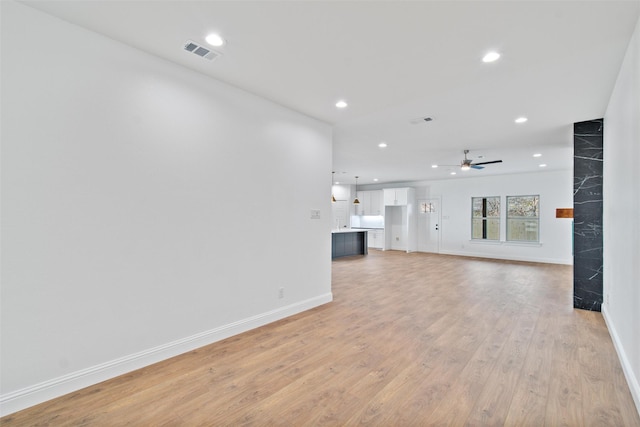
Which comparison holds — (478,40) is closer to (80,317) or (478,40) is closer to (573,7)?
(573,7)

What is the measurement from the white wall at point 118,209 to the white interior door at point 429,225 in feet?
28.3

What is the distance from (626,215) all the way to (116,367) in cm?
449

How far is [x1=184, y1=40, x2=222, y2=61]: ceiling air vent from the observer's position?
8.15ft

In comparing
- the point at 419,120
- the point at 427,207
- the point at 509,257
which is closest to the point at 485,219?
the point at 509,257

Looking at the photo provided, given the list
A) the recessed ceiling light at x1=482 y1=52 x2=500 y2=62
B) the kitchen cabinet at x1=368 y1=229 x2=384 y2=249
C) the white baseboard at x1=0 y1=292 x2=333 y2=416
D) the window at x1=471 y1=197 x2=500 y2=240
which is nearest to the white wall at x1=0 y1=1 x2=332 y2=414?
the white baseboard at x1=0 y1=292 x2=333 y2=416

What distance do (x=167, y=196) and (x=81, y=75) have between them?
1095 millimetres

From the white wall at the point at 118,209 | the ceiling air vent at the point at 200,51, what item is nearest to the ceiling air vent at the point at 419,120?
the white wall at the point at 118,209

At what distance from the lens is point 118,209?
8.02 feet

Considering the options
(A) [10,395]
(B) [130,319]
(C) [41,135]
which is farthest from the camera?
(B) [130,319]

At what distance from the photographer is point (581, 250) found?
14.0ft

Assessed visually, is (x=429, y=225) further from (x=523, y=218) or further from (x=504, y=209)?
(x=523, y=218)

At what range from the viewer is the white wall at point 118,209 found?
2033 mm

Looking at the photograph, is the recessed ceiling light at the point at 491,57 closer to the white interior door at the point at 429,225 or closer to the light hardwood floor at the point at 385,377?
the light hardwood floor at the point at 385,377

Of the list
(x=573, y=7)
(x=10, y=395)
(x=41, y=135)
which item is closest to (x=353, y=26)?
(x=573, y=7)
